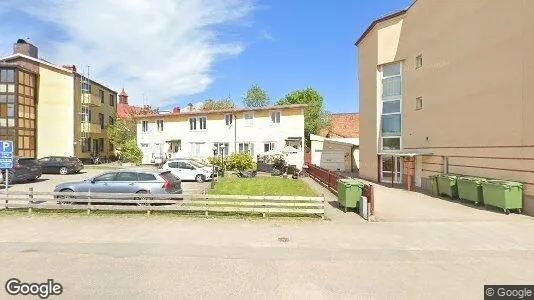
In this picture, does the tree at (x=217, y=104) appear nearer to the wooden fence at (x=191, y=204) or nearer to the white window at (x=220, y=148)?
the white window at (x=220, y=148)

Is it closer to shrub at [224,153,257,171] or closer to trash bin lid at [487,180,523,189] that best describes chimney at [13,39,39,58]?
shrub at [224,153,257,171]

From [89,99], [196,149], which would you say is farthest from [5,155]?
[89,99]

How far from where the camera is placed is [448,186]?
55.4 feet

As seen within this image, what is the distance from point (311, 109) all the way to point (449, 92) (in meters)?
32.2

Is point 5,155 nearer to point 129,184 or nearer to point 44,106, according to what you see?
point 129,184

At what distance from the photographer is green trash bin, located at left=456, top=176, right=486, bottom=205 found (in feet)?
48.3

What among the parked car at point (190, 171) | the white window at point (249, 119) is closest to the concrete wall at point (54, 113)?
the white window at point (249, 119)

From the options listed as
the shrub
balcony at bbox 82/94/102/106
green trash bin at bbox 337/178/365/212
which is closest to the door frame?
the shrub

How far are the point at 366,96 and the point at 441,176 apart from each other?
10.1m

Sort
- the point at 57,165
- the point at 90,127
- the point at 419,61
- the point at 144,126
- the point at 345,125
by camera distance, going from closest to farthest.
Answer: the point at 419,61, the point at 57,165, the point at 144,126, the point at 90,127, the point at 345,125

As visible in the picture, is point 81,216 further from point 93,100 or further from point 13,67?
point 93,100

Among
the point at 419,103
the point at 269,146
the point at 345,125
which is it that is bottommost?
the point at 269,146

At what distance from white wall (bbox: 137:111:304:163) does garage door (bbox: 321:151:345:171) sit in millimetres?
4635

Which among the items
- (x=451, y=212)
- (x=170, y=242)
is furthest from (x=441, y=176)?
(x=170, y=242)
